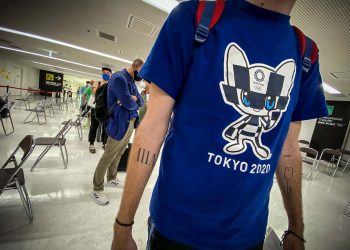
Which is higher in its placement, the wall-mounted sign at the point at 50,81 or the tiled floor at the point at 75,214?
the wall-mounted sign at the point at 50,81

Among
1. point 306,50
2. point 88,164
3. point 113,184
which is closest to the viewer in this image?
point 306,50

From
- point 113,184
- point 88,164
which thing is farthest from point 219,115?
point 88,164

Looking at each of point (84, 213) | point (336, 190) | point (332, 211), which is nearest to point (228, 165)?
point (84, 213)

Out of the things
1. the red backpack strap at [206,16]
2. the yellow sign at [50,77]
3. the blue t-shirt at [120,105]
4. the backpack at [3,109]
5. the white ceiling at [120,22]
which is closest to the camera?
the red backpack strap at [206,16]

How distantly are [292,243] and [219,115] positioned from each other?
2.00ft

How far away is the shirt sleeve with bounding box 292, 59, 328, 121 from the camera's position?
0.69 m

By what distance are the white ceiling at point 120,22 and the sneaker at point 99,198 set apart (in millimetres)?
3410

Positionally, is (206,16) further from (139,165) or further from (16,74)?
(16,74)

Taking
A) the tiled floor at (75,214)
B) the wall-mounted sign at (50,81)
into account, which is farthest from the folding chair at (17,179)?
the wall-mounted sign at (50,81)

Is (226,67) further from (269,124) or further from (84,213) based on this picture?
(84,213)

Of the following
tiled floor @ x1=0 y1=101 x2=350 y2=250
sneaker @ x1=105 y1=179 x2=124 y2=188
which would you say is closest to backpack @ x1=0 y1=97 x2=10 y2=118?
tiled floor @ x1=0 y1=101 x2=350 y2=250

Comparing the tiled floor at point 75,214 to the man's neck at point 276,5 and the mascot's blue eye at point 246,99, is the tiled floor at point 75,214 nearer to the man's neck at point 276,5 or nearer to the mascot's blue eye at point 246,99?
the mascot's blue eye at point 246,99

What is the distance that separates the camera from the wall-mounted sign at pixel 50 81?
22.0 meters

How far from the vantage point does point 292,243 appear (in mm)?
696
